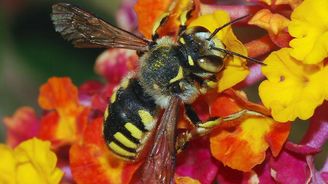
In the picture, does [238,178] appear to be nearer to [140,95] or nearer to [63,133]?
[140,95]

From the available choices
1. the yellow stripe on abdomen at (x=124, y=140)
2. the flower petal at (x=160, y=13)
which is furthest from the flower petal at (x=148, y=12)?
the yellow stripe on abdomen at (x=124, y=140)

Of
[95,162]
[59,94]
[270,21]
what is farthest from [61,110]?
[270,21]

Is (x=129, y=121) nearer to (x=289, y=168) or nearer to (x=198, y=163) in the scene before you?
(x=198, y=163)

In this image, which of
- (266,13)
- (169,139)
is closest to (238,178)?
(169,139)

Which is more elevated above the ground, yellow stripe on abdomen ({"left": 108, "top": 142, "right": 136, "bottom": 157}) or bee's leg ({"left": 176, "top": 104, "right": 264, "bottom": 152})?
yellow stripe on abdomen ({"left": 108, "top": 142, "right": 136, "bottom": 157})

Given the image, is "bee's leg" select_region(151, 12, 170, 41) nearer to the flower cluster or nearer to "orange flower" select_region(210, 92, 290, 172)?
the flower cluster

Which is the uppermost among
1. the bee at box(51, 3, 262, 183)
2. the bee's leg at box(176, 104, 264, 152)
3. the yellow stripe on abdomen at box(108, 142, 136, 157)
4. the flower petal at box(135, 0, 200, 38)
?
the flower petal at box(135, 0, 200, 38)

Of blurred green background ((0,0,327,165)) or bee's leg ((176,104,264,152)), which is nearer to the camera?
bee's leg ((176,104,264,152))

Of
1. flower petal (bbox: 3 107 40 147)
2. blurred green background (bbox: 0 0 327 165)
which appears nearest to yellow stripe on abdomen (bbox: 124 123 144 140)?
flower petal (bbox: 3 107 40 147)
